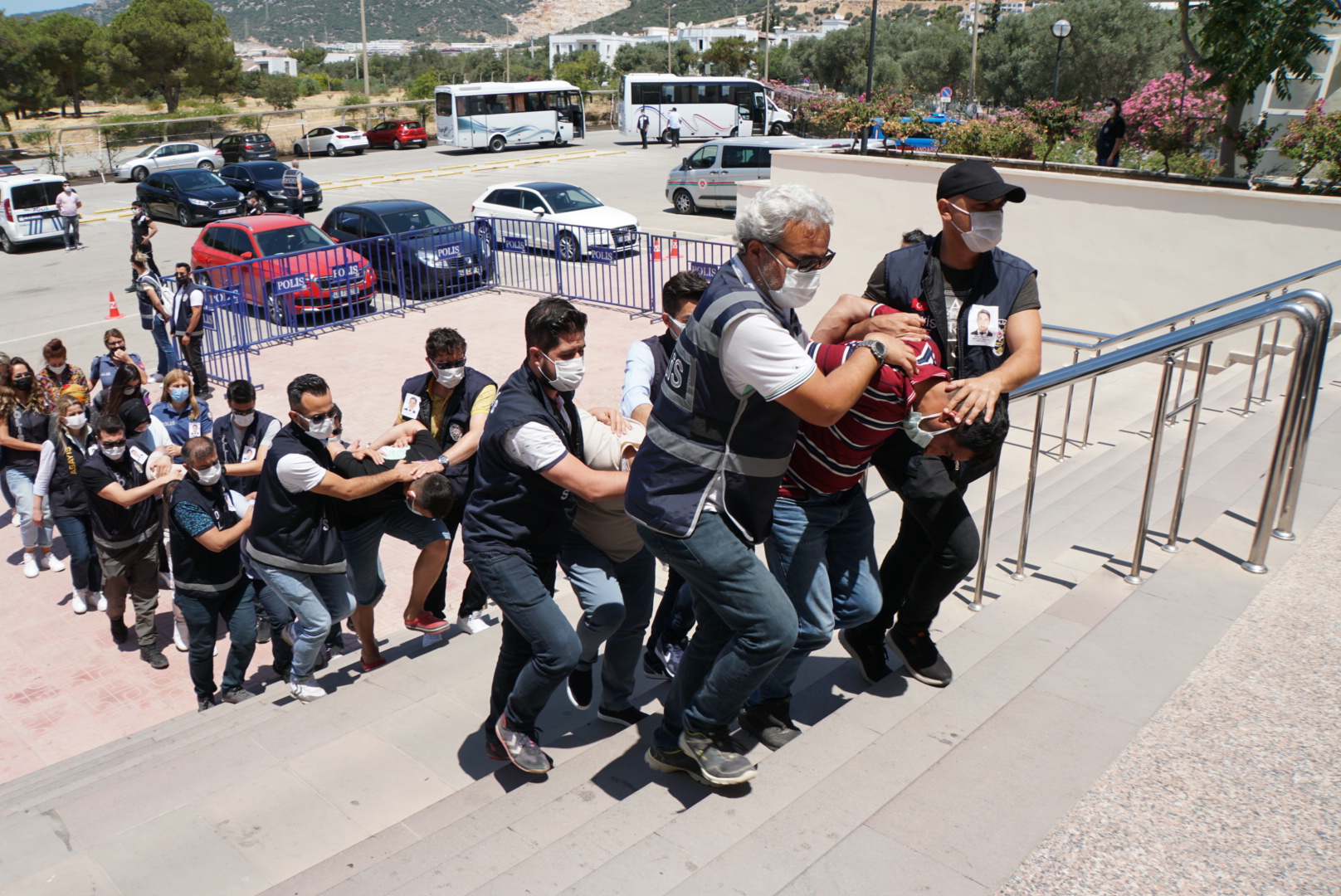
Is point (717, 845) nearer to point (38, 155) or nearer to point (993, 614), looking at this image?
point (993, 614)

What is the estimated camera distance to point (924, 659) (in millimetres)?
3719

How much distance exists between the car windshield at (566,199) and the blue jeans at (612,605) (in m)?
17.3

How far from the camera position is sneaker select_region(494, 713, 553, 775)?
3.68 m

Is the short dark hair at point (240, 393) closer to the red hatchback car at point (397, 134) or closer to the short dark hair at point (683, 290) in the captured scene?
the short dark hair at point (683, 290)

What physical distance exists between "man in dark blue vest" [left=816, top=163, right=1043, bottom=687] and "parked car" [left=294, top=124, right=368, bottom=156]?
43.2 metres

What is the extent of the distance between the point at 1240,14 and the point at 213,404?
A: 13.2m

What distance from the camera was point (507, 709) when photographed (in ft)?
12.3

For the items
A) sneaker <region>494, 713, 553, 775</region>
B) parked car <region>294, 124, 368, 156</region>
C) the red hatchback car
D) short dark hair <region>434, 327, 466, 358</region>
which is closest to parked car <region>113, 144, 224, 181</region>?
parked car <region>294, 124, 368, 156</region>

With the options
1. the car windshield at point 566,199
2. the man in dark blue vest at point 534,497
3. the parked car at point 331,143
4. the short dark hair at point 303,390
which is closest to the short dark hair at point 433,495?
the short dark hair at point 303,390

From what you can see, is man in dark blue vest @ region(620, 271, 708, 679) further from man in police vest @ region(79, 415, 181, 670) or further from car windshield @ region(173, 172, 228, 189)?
car windshield @ region(173, 172, 228, 189)

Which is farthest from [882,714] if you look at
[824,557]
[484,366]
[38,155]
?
[38,155]

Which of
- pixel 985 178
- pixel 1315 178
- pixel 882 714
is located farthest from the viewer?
pixel 1315 178

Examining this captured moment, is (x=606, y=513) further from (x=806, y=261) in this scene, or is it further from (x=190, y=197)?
(x=190, y=197)

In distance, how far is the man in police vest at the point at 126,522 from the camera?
638 cm
